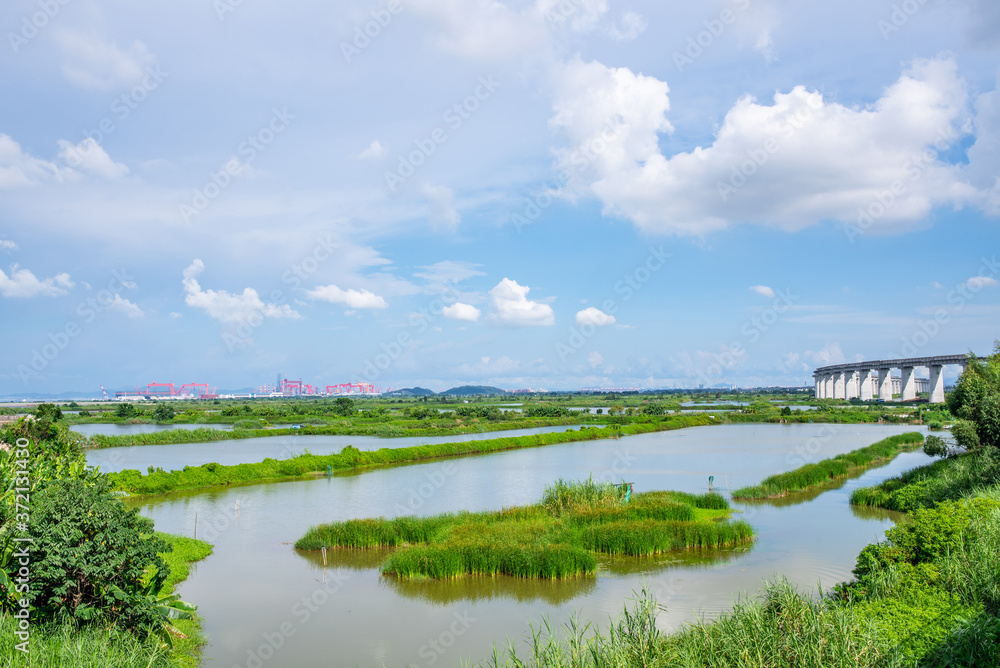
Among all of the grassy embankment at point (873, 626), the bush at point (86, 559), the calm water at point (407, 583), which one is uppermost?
the bush at point (86, 559)

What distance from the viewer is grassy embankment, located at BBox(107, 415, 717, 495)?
1046 inches

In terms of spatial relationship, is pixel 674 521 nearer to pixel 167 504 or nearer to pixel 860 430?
pixel 167 504

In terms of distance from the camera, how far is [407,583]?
14672 mm

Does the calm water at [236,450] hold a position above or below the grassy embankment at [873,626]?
below

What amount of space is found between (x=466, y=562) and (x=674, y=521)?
6.33 meters

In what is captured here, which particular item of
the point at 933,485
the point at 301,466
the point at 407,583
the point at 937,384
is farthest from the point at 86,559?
the point at 937,384

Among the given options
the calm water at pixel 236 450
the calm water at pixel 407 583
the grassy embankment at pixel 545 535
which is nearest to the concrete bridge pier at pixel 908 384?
the calm water at pixel 236 450

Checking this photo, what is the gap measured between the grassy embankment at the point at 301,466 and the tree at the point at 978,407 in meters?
25.8

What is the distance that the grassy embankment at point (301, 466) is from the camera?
26578 millimetres

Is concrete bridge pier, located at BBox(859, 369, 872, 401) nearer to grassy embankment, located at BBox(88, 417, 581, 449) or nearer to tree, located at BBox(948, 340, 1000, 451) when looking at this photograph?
grassy embankment, located at BBox(88, 417, 581, 449)

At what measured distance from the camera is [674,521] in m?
18.2

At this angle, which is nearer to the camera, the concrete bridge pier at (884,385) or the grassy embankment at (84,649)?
the grassy embankment at (84,649)

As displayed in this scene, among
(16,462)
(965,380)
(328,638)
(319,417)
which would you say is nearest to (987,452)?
(965,380)

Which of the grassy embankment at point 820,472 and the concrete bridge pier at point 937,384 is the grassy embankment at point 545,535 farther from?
the concrete bridge pier at point 937,384
